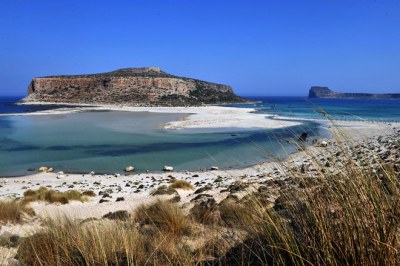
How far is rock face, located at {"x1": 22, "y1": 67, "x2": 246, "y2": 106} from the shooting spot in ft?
298

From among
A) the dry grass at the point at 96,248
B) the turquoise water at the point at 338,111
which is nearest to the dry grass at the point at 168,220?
the dry grass at the point at 96,248

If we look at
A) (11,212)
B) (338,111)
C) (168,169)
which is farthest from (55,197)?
(338,111)

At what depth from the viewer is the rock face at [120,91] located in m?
90.8

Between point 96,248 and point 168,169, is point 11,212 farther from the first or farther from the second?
point 168,169

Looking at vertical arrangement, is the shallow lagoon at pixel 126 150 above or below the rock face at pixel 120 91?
below

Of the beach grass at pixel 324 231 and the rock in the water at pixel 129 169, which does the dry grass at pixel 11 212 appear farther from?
the rock in the water at pixel 129 169

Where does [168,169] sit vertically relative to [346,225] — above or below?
below

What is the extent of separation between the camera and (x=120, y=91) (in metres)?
96.0

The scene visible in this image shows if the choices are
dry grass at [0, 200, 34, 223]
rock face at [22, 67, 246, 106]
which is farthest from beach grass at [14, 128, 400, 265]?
rock face at [22, 67, 246, 106]

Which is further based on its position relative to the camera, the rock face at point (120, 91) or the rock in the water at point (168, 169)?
the rock face at point (120, 91)

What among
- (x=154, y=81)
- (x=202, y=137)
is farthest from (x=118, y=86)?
(x=202, y=137)

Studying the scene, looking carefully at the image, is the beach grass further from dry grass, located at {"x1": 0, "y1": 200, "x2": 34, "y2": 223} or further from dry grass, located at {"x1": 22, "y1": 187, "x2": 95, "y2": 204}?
dry grass, located at {"x1": 22, "y1": 187, "x2": 95, "y2": 204}

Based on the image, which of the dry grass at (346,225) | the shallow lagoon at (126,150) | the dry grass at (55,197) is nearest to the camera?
the dry grass at (346,225)

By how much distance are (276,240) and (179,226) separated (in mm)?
2885
